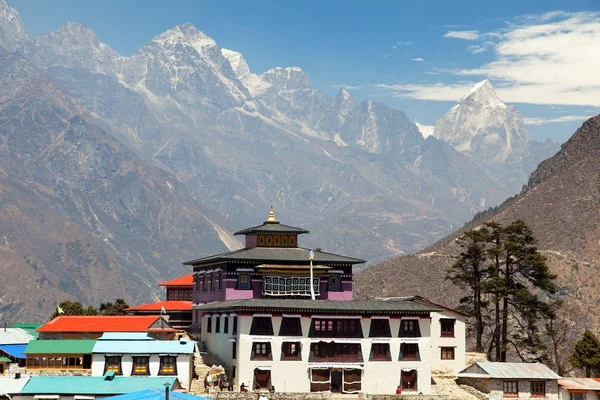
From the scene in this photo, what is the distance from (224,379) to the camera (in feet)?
378

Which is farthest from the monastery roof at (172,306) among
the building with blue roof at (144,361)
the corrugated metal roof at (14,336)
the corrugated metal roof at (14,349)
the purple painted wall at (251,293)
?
the building with blue roof at (144,361)

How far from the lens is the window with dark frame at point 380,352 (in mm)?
117812

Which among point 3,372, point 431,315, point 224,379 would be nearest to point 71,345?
point 3,372

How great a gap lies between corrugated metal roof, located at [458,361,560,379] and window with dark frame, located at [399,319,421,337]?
648 cm

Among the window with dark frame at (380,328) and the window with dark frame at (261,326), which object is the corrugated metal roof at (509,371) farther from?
the window with dark frame at (261,326)

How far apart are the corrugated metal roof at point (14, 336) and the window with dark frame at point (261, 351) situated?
29.1 metres

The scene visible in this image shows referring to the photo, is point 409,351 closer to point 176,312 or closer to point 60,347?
point 60,347

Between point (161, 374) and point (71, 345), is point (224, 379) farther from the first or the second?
point (71, 345)

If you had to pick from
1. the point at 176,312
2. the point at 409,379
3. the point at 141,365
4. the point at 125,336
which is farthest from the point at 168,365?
the point at 176,312

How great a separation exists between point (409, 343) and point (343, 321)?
7215 millimetres

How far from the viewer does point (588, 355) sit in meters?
134

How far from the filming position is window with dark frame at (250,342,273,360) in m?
114

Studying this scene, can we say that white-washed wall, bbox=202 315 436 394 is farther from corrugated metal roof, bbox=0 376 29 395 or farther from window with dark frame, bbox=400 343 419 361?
corrugated metal roof, bbox=0 376 29 395

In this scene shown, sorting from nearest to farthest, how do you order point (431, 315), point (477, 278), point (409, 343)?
1. point (409, 343)
2. point (431, 315)
3. point (477, 278)
